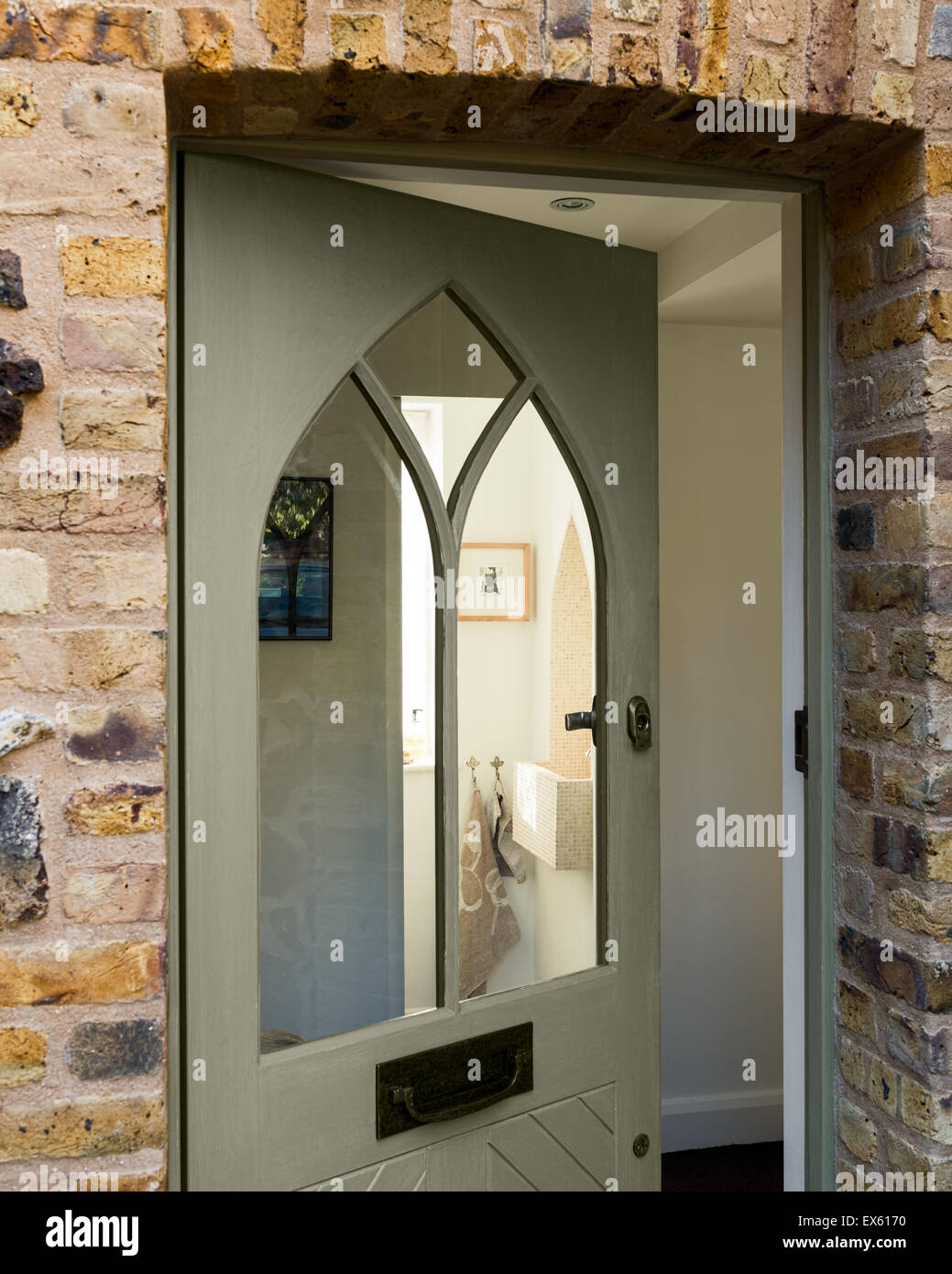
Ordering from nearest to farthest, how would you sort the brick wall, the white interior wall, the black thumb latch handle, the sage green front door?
the brick wall, the sage green front door, the black thumb latch handle, the white interior wall

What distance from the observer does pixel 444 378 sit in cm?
162

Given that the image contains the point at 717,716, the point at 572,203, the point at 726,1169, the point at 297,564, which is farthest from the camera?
the point at 717,716

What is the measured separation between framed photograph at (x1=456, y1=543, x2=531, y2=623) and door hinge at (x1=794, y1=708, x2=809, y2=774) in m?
0.44

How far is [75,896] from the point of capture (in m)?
1.22

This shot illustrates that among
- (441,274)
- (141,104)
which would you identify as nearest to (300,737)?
(441,274)

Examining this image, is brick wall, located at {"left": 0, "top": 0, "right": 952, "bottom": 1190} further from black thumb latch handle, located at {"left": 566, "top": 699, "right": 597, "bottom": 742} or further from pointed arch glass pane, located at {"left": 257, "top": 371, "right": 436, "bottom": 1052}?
black thumb latch handle, located at {"left": 566, "top": 699, "right": 597, "bottom": 742}

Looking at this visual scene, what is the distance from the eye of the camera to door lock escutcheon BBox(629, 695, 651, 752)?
1.76 metres

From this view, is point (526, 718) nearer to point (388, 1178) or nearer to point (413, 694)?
point (413, 694)

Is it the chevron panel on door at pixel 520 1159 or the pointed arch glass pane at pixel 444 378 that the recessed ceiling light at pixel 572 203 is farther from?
the chevron panel on door at pixel 520 1159

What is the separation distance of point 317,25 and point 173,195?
0.92 feet

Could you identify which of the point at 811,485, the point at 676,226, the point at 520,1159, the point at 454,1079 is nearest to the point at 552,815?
the point at 454,1079

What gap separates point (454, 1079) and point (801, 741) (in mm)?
712

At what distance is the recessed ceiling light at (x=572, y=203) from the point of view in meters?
1.70

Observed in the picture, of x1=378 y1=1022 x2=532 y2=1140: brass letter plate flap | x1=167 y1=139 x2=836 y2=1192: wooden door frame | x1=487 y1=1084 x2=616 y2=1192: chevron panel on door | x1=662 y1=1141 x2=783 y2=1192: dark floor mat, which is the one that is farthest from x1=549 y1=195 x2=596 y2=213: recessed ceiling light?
x1=662 y1=1141 x2=783 y2=1192: dark floor mat
